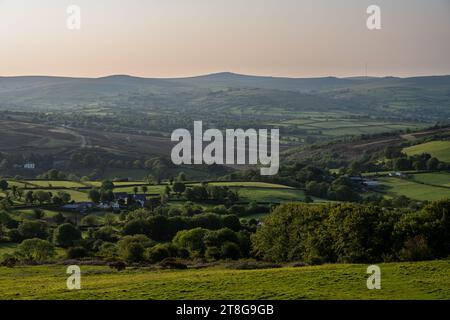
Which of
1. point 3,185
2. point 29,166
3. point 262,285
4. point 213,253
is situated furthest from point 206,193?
point 29,166

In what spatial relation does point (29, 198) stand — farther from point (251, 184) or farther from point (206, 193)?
point (251, 184)

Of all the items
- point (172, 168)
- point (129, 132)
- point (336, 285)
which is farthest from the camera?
point (129, 132)

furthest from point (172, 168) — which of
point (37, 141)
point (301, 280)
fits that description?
point (301, 280)

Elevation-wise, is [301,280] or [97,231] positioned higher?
[301,280]

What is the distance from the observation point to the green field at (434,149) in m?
106

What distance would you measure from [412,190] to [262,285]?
62.5 m

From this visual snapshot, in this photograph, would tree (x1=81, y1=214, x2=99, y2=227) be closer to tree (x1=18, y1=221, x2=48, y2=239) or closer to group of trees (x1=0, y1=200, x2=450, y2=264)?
group of trees (x1=0, y1=200, x2=450, y2=264)

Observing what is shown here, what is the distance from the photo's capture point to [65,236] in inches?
2005

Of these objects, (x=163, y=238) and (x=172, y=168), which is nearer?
(x=163, y=238)

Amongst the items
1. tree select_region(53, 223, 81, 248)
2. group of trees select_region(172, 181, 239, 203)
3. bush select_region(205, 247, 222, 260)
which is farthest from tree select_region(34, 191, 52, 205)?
bush select_region(205, 247, 222, 260)

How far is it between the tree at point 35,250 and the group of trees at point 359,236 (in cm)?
1712

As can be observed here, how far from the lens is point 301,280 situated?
24.8m

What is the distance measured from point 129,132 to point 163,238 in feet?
427
